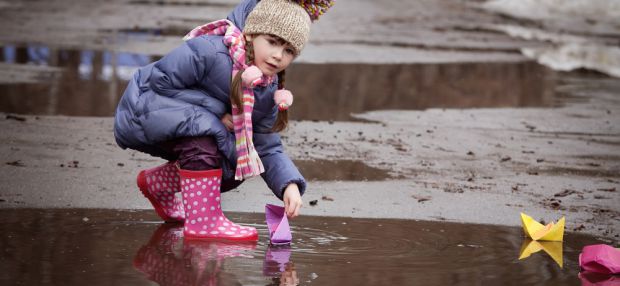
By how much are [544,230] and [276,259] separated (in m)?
1.44

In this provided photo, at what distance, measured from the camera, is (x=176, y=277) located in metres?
4.34

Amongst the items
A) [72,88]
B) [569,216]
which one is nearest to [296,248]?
[569,216]

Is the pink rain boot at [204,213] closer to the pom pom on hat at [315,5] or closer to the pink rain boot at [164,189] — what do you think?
the pink rain boot at [164,189]

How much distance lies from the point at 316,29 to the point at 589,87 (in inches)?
197

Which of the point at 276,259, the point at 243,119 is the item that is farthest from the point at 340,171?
the point at 276,259

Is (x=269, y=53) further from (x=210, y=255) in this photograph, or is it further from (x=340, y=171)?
(x=340, y=171)

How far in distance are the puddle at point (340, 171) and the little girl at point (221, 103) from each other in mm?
1628

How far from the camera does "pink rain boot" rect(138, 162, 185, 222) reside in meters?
5.54

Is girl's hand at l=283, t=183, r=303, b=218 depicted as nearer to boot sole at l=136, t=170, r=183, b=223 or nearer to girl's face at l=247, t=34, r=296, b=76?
girl's face at l=247, t=34, r=296, b=76

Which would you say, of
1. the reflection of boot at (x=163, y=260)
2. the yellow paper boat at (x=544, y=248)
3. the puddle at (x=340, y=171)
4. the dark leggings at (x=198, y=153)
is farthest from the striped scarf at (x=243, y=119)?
the puddle at (x=340, y=171)

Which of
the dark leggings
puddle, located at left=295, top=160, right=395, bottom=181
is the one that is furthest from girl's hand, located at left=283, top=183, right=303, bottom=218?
puddle, located at left=295, top=160, right=395, bottom=181

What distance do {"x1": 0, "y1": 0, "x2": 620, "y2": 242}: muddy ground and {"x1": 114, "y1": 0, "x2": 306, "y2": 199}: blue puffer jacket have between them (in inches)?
25.6

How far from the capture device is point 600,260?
4.75 m

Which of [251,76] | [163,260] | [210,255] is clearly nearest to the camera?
[163,260]
